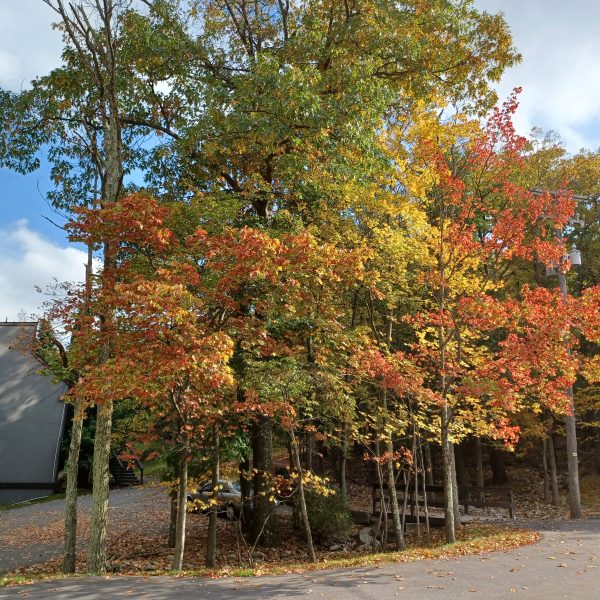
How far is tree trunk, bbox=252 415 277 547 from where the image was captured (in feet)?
41.3

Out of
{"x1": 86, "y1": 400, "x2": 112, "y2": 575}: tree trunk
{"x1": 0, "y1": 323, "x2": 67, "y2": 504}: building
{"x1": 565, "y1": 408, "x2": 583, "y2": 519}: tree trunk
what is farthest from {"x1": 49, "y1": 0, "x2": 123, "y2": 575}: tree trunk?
{"x1": 0, "y1": 323, "x2": 67, "y2": 504}: building

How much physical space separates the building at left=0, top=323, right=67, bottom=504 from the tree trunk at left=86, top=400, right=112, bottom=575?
1765 centimetres

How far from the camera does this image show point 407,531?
51.5ft

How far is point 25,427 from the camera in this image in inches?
1025

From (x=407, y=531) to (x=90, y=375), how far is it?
11808mm

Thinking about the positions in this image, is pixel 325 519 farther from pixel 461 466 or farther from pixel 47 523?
pixel 461 466

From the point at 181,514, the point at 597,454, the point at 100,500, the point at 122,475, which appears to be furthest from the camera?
the point at 122,475

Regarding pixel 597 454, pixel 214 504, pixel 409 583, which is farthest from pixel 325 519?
pixel 597 454

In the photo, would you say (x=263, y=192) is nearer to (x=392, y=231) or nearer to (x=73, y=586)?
(x=392, y=231)

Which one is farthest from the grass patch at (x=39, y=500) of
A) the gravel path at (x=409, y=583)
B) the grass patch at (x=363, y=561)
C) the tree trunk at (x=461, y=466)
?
the gravel path at (x=409, y=583)

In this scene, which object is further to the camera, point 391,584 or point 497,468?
point 497,468

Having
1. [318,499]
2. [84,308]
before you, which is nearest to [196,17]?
[84,308]

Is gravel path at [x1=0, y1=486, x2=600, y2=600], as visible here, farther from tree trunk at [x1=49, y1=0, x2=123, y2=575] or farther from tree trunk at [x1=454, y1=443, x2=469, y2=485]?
tree trunk at [x1=454, y1=443, x2=469, y2=485]

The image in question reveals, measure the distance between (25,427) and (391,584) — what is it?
2445cm
